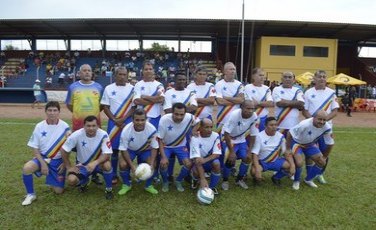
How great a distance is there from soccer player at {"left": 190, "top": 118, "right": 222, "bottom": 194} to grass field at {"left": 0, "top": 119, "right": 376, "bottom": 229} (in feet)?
0.98

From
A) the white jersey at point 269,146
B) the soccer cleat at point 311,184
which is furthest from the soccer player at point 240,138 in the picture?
the soccer cleat at point 311,184

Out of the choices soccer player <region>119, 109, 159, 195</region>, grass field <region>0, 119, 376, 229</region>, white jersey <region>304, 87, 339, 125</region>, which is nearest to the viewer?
grass field <region>0, 119, 376, 229</region>

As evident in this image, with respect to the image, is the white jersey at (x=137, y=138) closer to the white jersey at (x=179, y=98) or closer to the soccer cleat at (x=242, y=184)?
the white jersey at (x=179, y=98)

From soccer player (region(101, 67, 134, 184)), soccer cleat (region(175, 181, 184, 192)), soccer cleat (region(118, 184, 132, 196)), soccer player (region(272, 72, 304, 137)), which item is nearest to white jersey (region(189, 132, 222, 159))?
soccer cleat (region(175, 181, 184, 192))

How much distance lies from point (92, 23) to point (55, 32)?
5536 mm

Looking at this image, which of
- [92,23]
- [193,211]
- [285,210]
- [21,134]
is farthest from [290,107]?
[92,23]

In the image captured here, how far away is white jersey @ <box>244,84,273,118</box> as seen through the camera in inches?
248

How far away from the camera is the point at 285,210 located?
4.67 meters

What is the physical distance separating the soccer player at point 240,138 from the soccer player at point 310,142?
0.61m

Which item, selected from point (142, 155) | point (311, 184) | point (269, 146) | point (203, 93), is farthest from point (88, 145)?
point (311, 184)

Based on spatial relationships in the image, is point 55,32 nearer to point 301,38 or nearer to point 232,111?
point 301,38

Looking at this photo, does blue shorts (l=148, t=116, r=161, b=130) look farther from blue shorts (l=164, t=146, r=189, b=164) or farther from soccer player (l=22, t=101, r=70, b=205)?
soccer player (l=22, t=101, r=70, b=205)

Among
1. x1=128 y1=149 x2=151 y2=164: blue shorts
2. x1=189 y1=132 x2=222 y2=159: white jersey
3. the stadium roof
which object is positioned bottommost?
x1=128 y1=149 x2=151 y2=164: blue shorts

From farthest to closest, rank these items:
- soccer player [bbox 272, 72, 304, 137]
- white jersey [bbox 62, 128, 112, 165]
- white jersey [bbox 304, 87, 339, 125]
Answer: soccer player [bbox 272, 72, 304, 137] < white jersey [bbox 304, 87, 339, 125] < white jersey [bbox 62, 128, 112, 165]
